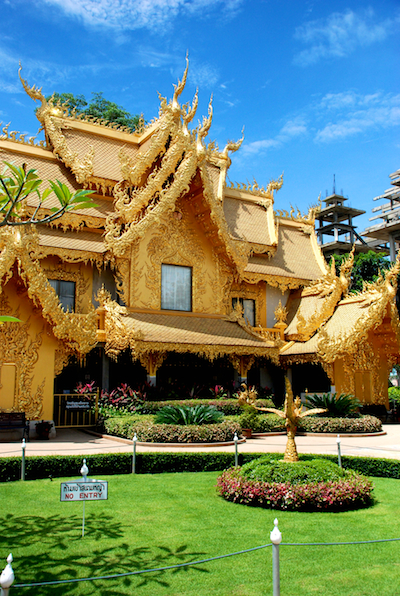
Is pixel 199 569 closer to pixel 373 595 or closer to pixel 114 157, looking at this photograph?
→ pixel 373 595

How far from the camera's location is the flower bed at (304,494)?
21.5 ft

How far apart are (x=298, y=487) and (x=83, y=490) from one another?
Answer: 2.78 meters

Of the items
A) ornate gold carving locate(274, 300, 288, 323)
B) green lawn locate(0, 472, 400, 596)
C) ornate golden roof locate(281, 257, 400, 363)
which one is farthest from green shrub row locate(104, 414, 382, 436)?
ornate gold carving locate(274, 300, 288, 323)

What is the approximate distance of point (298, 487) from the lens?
666 centimetres

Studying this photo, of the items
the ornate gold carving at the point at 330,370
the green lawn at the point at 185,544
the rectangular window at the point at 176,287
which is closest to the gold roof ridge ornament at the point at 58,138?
the rectangular window at the point at 176,287

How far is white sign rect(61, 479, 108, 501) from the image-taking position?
5215 millimetres

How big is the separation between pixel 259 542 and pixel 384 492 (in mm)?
3122

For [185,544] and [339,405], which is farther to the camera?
[339,405]

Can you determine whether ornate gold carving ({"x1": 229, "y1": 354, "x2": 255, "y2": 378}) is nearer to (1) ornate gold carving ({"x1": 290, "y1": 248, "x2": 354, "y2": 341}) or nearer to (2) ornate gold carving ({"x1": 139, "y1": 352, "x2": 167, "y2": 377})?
(1) ornate gold carving ({"x1": 290, "y1": 248, "x2": 354, "y2": 341})

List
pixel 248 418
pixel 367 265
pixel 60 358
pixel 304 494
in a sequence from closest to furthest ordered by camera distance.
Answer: pixel 304 494
pixel 248 418
pixel 60 358
pixel 367 265

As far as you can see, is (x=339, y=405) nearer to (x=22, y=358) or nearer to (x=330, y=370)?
(x=330, y=370)

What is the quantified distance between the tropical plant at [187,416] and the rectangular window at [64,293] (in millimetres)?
5419

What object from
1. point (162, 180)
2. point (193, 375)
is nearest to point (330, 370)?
point (193, 375)

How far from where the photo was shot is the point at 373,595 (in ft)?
13.7
